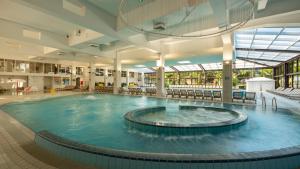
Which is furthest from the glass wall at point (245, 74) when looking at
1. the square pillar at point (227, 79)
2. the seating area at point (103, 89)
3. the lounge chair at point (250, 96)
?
the seating area at point (103, 89)

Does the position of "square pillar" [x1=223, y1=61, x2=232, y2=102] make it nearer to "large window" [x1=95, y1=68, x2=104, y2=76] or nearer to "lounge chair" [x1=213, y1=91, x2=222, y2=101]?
"lounge chair" [x1=213, y1=91, x2=222, y2=101]

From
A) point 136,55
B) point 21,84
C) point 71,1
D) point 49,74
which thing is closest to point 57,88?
point 49,74

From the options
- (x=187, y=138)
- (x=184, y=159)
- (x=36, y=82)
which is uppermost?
(x=36, y=82)

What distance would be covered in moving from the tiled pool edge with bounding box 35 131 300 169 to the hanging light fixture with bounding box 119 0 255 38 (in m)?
3.41

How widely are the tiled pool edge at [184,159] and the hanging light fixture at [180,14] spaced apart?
341cm

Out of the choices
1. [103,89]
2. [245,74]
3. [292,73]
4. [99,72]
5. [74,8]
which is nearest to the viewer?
[74,8]

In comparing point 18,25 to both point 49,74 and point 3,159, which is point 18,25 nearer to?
point 3,159

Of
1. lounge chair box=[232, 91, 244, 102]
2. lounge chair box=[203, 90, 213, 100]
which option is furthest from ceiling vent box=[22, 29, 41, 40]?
lounge chair box=[232, 91, 244, 102]

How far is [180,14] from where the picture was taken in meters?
7.57

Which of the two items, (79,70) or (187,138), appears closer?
(187,138)

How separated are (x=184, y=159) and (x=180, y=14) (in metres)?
6.60

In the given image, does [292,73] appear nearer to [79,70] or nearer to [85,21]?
[85,21]

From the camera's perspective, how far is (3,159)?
9.41 ft

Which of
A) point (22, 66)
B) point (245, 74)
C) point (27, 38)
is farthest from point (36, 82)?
point (245, 74)
